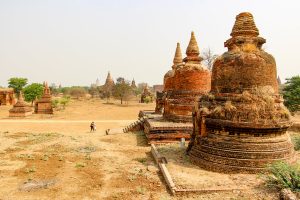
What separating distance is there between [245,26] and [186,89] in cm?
694

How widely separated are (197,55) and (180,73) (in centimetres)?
156

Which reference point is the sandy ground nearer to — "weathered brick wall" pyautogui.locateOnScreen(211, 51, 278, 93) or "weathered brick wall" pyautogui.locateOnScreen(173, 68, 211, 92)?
"weathered brick wall" pyautogui.locateOnScreen(211, 51, 278, 93)

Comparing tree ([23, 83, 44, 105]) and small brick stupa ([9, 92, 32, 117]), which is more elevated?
tree ([23, 83, 44, 105])

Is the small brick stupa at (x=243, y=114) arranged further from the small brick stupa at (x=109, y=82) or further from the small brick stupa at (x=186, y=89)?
the small brick stupa at (x=109, y=82)

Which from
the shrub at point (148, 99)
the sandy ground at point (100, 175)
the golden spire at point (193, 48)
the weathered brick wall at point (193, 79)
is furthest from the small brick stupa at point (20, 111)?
the shrub at point (148, 99)

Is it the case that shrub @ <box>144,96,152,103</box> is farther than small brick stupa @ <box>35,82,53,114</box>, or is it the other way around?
shrub @ <box>144,96,152,103</box>

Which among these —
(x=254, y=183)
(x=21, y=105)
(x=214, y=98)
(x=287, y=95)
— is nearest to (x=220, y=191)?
(x=254, y=183)

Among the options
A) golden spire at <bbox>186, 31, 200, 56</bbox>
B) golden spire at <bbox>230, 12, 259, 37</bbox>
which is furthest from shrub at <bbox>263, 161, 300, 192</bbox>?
golden spire at <bbox>186, 31, 200, 56</bbox>

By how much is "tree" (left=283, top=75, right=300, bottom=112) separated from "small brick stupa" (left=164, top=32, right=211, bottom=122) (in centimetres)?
1296

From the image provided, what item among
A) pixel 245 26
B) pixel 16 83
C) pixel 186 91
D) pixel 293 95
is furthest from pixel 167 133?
pixel 16 83

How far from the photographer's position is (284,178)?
7371mm

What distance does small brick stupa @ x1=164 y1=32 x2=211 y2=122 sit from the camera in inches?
644

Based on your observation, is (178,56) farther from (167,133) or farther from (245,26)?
(245,26)

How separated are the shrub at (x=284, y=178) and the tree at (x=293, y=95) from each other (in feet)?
66.7
